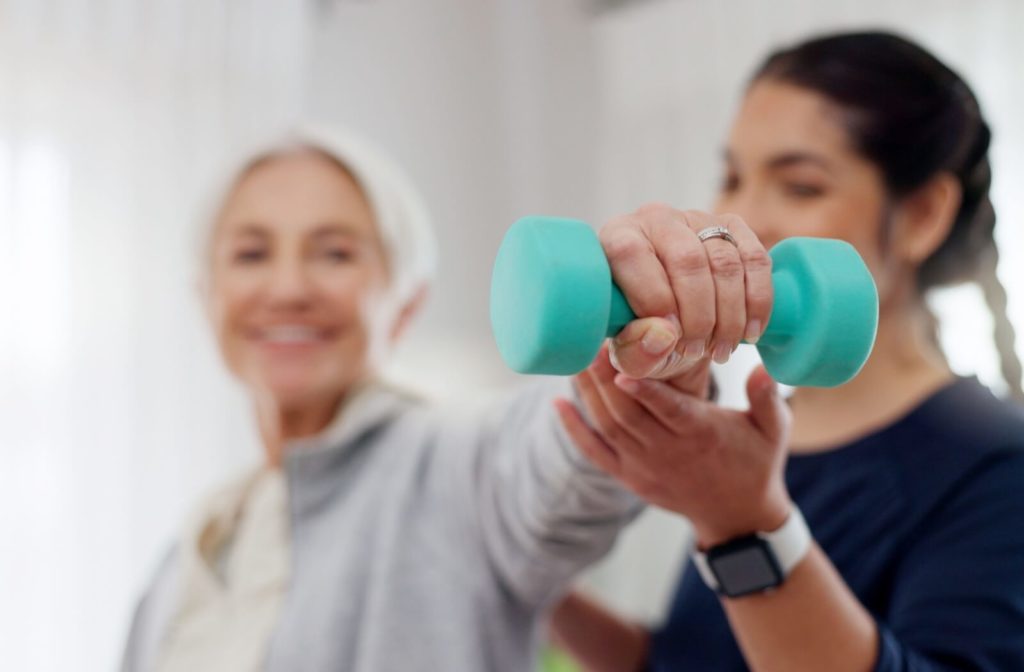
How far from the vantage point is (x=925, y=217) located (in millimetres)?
982

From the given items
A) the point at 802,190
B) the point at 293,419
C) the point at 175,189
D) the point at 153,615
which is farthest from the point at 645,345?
the point at 175,189

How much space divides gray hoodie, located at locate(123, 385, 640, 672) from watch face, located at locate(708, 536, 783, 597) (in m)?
0.13

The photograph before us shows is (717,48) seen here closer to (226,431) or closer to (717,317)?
(226,431)

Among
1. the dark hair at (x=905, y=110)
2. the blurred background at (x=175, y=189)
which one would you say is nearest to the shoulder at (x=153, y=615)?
the blurred background at (x=175, y=189)

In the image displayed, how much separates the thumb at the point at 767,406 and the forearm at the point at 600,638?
0.66m

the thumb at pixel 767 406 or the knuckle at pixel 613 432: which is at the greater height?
the thumb at pixel 767 406

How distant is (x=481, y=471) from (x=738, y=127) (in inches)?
17.7

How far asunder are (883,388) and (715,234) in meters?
0.56

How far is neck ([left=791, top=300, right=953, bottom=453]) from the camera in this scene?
956mm

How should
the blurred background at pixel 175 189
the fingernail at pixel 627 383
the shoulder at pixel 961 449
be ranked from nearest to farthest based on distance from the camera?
the fingernail at pixel 627 383 < the shoulder at pixel 961 449 < the blurred background at pixel 175 189

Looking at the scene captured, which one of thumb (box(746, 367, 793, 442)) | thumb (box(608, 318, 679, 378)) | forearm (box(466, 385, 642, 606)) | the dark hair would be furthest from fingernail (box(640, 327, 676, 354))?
the dark hair

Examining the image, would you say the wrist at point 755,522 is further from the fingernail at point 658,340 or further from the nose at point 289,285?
the nose at point 289,285

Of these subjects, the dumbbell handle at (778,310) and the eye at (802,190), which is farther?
the eye at (802,190)

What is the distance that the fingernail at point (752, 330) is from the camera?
0.49m
